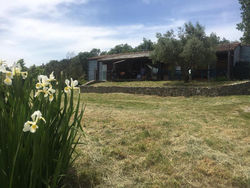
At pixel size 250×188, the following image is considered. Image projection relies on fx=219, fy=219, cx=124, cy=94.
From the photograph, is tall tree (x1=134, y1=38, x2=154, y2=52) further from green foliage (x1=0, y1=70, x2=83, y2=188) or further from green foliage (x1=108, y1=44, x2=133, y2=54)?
green foliage (x1=0, y1=70, x2=83, y2=188)

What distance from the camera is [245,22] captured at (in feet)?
65.0

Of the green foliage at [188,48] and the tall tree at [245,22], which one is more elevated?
the tall tree at [245,22]

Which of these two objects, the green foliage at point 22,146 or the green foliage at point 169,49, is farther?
the green foliage at point 169,49

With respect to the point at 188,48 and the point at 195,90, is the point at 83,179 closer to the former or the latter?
the point at 195,90

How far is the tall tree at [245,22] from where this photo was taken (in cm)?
1929

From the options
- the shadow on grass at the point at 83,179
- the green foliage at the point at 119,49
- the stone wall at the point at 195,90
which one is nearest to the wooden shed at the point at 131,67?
the stone wall at the point at 195,90

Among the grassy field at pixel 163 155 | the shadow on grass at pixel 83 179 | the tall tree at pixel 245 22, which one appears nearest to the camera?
the shadow on grass at pixel 83 179

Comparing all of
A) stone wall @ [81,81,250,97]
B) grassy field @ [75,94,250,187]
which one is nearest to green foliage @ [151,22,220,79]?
stone wall @ [81,81,250,97]

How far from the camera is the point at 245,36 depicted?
19.5m

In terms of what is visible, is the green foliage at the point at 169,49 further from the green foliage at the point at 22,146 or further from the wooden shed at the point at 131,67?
the green foliage at the point at 22,146

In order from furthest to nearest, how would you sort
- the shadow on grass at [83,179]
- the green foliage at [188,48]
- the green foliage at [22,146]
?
1. the green foliage at [188,48]
2. the shadow on grass at [83,179]
3. the green foliage at [22,146]

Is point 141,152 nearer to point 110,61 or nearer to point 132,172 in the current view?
point 132,172

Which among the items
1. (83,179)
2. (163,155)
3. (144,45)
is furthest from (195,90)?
(144,45)

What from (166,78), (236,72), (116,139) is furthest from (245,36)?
(116,139)
